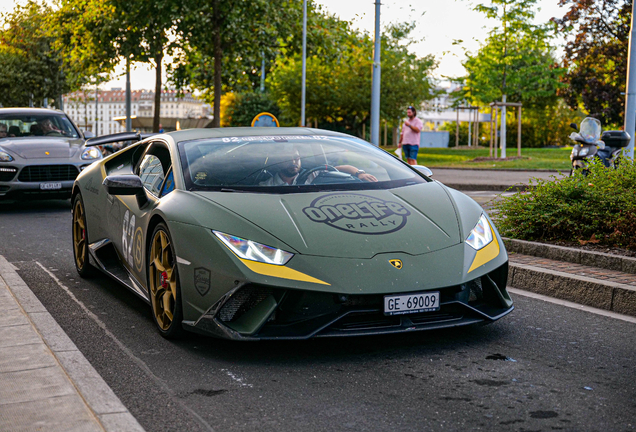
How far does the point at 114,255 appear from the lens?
6.00 meters

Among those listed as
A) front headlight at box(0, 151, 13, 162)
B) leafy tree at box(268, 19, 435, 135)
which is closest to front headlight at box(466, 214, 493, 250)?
front headlight at box(0, 151, 13, 162)

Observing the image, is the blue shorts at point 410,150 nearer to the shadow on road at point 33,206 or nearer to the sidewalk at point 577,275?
the shadow on road at point 33,206

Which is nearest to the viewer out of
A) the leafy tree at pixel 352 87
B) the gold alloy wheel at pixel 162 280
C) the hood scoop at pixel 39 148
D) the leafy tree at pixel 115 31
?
the gold alloy wheel at pixel 162 280

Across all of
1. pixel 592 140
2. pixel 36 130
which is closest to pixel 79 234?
pixel 36 130

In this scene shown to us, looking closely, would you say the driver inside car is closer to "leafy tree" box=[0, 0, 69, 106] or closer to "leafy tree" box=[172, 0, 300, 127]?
"leafy tree" box=[172, 0, 300, 127]

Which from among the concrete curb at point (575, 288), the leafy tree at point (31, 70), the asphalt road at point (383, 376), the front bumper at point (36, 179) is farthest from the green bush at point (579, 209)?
the leafy tree at point (31, 70)

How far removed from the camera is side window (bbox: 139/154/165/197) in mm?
5332

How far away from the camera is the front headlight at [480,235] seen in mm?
4605

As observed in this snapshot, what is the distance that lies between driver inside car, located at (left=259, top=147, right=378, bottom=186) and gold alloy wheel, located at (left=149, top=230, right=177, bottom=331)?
0.72 metres

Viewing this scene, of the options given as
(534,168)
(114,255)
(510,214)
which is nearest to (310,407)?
(114,255)

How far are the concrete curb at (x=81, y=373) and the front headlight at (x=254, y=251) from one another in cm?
93

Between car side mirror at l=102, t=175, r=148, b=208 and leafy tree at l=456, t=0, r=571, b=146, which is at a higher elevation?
leafy tree at l=456, t=0, r=571, b=146

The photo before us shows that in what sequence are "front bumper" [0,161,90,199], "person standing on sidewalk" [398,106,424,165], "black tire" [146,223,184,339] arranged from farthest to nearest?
"person standing on sidewalk" [398,106,424,165] < "front bumper" [0,161,90,199] < "black tire" [146,223,184,339]

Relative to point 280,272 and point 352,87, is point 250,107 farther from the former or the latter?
point 280,272
